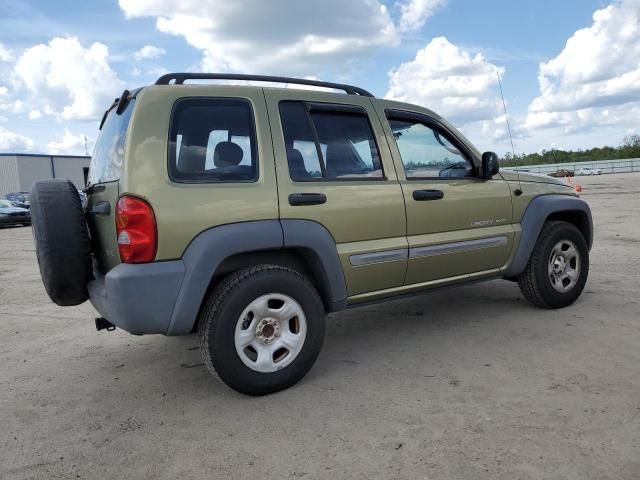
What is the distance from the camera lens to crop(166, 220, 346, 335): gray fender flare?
9.54 feet

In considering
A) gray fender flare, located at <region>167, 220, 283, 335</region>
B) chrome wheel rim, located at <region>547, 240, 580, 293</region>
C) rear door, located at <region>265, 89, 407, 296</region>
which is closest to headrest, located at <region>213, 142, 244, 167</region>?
rear door, located at <region>265, 89, 407, 296</region>

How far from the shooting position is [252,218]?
3.08m

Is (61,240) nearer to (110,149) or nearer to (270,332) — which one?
(110,149)

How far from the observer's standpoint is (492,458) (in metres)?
2.35

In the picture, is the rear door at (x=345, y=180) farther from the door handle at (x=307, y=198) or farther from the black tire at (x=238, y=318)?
the black tire at (x=238, y=318)

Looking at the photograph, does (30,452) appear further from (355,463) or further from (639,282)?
(639,282)

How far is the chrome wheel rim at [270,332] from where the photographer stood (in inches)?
121

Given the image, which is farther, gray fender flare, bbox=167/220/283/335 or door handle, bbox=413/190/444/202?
door handle, bbox=413/190/444/202

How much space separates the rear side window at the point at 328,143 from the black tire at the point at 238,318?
69 cm

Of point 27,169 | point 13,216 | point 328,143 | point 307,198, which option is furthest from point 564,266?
point 27,169

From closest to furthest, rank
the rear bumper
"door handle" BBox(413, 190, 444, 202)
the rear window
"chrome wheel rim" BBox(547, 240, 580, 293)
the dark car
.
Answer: the rear bumper, the rear window, "door handle" BBox(413, 190, 444, 202), "chrome wheel rim" BBox(547, 240, 580, 293), the dark car

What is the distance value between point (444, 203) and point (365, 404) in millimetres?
1701

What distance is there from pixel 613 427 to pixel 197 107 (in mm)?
2852

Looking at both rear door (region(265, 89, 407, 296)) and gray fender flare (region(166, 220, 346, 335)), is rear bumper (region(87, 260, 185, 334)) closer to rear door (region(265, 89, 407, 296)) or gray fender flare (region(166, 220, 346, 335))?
gray fender flare (region(166, 220, 346, 335))
